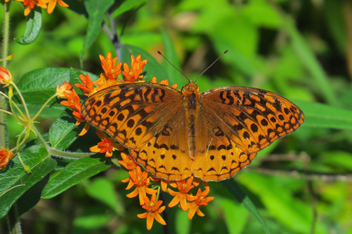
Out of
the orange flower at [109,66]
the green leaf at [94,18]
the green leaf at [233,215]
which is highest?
the green leaf at [94,18]

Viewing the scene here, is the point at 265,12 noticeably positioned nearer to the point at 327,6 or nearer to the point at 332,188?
the point at 327,6

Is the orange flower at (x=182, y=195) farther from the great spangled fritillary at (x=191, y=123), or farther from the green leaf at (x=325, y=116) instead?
the green leaf at (x=325, y=116)

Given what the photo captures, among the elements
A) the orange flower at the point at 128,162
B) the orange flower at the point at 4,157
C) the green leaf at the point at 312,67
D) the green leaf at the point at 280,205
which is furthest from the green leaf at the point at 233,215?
the green leaf at the point at 312,67

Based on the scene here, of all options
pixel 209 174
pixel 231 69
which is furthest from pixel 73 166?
pixel 231 69

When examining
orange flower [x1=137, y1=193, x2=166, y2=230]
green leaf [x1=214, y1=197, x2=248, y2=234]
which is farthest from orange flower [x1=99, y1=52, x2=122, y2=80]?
green leaf [x1=214, y1=197, x2=248, y2=234]

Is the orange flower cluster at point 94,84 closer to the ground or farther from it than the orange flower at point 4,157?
farther from it

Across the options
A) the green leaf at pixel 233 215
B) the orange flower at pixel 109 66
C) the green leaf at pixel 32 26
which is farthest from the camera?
the green leaf at pixel 233 215
